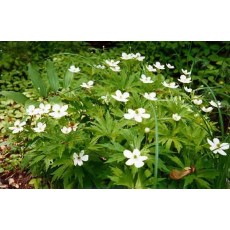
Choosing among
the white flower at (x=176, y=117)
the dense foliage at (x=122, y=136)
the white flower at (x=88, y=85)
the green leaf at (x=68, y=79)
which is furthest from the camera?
the green leaf at (x=68, y=79)

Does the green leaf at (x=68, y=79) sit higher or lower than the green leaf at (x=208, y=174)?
higher

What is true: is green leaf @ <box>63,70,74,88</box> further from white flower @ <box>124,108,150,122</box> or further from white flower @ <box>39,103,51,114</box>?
white flower @ <box>124,108,150,122</box>

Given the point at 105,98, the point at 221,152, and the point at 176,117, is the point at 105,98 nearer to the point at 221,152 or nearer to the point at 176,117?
the point at 176,117

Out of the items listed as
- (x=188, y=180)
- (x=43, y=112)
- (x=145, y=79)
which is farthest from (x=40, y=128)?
(x=188, y=180)

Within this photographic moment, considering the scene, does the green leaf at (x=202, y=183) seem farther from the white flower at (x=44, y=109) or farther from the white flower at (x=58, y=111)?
the white flower at (x=44, y=109)

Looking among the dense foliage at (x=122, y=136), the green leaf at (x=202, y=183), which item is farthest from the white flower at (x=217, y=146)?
the green leaf at (x=202, y=183)

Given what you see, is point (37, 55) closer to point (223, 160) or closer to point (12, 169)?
point (12, 169)

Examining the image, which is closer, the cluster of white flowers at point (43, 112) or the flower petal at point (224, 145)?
the flower petal at point (224, 145)

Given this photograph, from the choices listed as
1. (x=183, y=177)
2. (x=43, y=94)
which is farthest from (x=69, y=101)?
(x=183, y=177)

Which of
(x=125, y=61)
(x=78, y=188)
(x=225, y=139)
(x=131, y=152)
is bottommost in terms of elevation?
(x=78, y=188)
